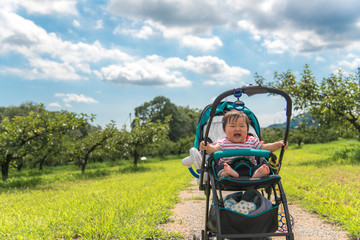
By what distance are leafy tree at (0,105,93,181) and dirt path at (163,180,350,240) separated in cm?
788

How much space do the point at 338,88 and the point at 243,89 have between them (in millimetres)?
11797

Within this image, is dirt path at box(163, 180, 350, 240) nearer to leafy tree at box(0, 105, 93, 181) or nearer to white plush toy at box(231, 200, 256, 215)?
white plush toy at box(231, 200, 256, 215)

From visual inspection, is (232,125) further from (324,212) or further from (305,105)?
(305,105)

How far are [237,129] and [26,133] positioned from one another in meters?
10.3

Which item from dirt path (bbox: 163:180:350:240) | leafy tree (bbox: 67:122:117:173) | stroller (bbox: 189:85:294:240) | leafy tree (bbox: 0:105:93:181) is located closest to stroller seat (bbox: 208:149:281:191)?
stroller (bbox: 189:85:294:240)

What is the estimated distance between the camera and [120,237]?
11.2ft

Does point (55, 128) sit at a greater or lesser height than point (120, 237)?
greater

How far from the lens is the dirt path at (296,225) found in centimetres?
361

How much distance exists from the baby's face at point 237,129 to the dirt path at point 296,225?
125 centimetres

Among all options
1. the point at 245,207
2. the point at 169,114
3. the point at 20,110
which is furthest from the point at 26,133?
the point at 169,114

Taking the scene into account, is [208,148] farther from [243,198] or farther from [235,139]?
[243,198]

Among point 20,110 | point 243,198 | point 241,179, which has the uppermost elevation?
point 20,110

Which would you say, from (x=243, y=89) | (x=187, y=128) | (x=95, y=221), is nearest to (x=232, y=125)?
(x=243, y=89)

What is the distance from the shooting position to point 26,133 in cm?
1102
